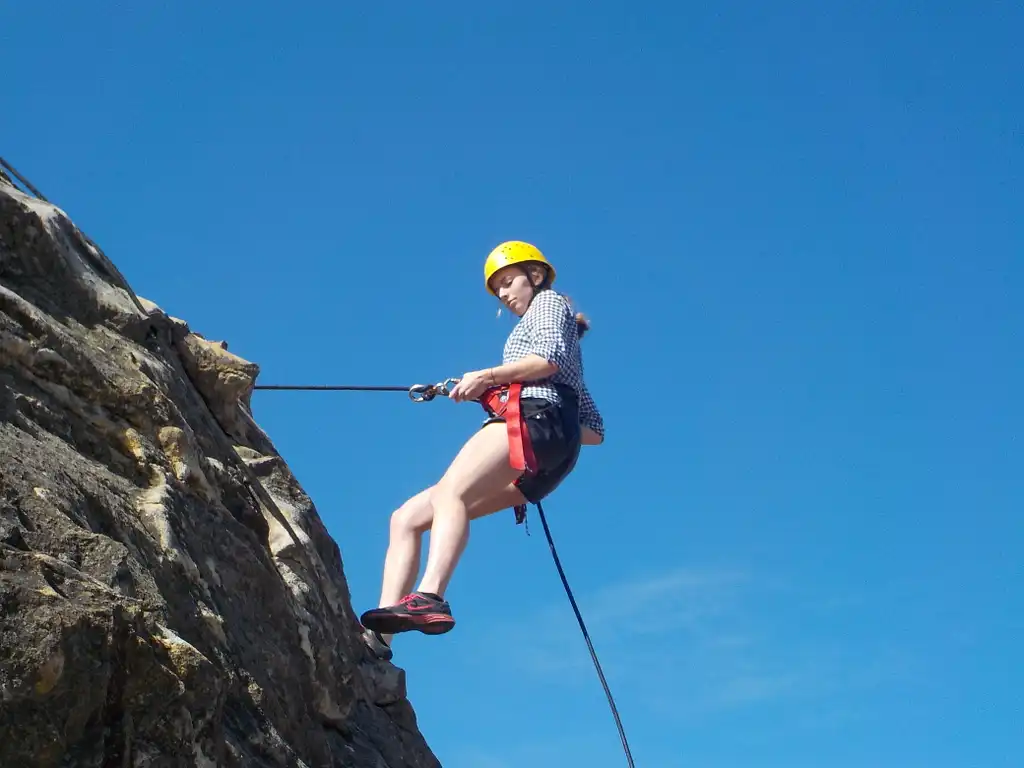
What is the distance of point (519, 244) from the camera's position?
7.94m

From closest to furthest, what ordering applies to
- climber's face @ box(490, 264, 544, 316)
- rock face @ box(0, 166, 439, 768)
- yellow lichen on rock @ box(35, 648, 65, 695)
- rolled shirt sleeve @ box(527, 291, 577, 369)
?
yellow lichen on rock @ box(35, 648, 65, 695), rock face @ box(0, 166, 439, 768), rolled shirt sleeve @ box(527, 291, 577, 369), climber's face @ box(490, 264, 544, 316)

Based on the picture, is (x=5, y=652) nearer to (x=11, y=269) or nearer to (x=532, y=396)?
(x=11, y=269)

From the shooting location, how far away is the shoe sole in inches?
251

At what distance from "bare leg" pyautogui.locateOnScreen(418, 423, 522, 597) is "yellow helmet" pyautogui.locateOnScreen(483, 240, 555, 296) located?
121 centimetres

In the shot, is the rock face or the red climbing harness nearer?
the rock face

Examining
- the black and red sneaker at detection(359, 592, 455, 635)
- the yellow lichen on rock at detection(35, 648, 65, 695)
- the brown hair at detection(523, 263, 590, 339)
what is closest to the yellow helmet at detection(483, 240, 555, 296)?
the brown hair at detection(523, 263, 590, 339)

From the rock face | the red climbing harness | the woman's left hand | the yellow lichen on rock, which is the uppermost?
the woman's left hand

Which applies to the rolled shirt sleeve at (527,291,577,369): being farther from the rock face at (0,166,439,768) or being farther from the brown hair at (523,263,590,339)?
the rock face at (0,166,439,768)

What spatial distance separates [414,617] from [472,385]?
1358 mm

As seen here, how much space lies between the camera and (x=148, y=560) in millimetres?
4469

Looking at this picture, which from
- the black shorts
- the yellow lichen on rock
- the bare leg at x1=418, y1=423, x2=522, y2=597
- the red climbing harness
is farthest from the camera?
the black shorts

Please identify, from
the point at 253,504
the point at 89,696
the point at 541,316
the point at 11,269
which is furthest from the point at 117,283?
the point at 89,696


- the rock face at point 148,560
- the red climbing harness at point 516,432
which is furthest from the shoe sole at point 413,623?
the red climbing harness at point 516,432

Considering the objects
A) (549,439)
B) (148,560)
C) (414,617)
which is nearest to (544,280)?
(549,439)
